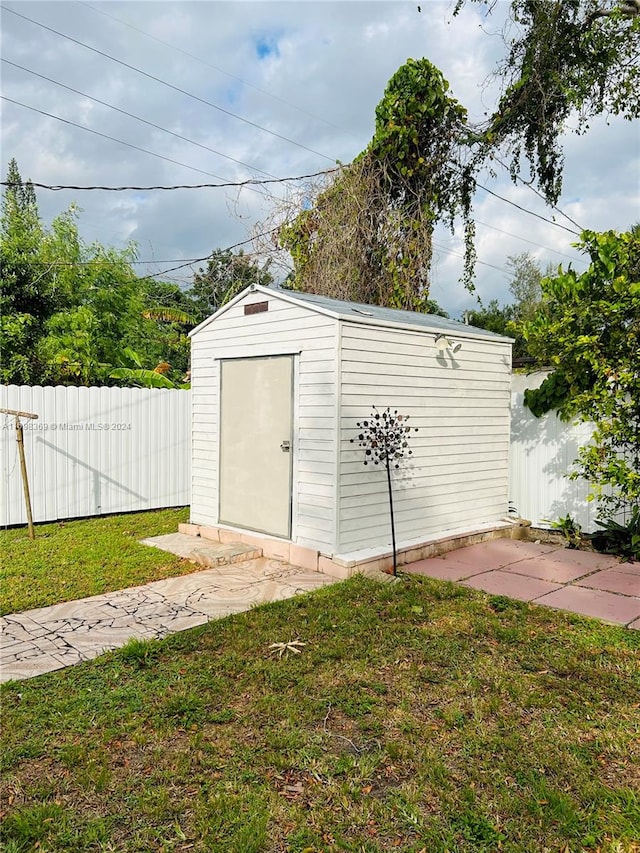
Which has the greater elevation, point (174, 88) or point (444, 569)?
point (174, 88)

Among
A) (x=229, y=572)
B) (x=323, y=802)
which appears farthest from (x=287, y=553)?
(x=323, y=802)

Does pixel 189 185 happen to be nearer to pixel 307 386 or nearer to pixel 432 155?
pixel 432 155

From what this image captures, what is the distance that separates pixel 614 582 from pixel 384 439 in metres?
2.41

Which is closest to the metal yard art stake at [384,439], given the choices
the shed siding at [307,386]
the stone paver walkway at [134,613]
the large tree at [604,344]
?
the shed siding at [307,386]

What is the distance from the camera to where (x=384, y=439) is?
210 inches

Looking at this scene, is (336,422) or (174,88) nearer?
(336,422)

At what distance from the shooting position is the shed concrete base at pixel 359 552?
5184mm

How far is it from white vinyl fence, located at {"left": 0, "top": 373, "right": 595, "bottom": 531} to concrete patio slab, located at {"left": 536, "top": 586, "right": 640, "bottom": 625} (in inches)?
83.9

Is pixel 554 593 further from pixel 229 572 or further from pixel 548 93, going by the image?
pixel 548 93

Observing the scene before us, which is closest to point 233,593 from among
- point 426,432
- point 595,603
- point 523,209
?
point 426,432

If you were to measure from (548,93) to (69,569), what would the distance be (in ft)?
31.8

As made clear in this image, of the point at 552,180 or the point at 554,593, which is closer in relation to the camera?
the point at 554,593

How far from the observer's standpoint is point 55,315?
12016mm

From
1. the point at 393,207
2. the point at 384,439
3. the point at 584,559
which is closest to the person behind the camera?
the point at 384,439
